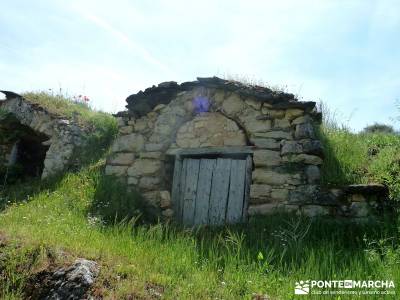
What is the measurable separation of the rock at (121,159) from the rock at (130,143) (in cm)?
9

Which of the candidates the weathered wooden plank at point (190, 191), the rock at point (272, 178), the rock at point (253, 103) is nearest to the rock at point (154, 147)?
the weathered wooden plank at point (190, 191)

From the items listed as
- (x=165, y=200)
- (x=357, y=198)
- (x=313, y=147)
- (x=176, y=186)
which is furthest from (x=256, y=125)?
(x=165, y=200)

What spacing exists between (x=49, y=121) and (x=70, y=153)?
1.09 meters

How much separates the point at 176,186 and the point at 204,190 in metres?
0.52

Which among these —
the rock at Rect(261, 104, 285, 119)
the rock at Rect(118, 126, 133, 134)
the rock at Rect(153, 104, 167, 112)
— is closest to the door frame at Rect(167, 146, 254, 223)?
the rock at Rect(261, 104, 285, 119)

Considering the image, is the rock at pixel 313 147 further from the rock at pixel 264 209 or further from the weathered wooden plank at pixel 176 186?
the weathered wooden plank at pixel 176 186

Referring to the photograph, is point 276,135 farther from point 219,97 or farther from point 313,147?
point 219,97

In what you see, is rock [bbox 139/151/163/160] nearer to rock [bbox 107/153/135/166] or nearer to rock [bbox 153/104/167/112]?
rock [bbox 107/153/135/166]

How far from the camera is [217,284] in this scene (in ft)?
12.1

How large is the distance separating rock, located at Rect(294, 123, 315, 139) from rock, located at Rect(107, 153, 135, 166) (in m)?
3.01

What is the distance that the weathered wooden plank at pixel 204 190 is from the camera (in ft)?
21.9

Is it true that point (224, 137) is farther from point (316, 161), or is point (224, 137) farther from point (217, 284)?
point (217, 284)

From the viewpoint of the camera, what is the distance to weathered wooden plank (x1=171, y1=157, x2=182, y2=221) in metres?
6.92

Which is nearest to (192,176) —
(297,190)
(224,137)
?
(224,137)
